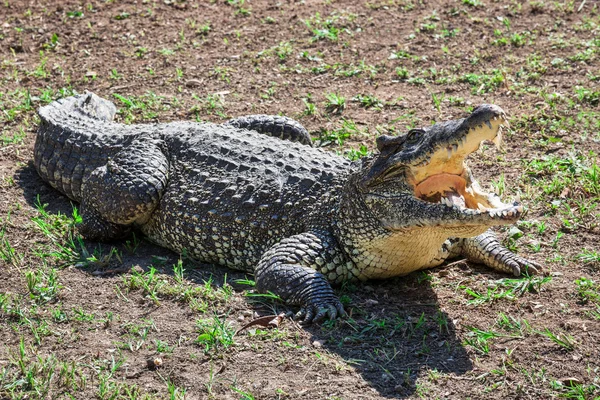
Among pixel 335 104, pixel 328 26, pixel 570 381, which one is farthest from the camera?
pixel 328 26

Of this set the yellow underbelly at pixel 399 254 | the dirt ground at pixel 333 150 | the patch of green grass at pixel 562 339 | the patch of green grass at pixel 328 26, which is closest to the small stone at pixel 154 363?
the dirt ground at pixel 333 150

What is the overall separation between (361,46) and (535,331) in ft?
17.4

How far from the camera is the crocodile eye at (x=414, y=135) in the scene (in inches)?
198

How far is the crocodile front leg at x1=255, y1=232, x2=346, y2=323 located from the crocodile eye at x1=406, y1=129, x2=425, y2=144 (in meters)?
0.92

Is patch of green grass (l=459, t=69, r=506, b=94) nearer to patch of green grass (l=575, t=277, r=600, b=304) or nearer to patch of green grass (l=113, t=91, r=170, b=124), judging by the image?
patch of green grass (l=113, t=91, r=170, b=124)

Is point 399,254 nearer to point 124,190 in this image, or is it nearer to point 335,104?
point 124,190

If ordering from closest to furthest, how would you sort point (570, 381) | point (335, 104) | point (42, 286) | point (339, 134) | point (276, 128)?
point (570, 381)
point (42, 286)
point (276, 128)
point (339, 134)
point (335, 104)

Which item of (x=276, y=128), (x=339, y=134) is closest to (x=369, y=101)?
(x=339, y=134)

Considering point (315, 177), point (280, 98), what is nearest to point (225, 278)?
point (315, 177)

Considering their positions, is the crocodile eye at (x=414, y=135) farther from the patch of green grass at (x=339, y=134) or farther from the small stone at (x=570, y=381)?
the patch of green grass at (x=339, y=134)

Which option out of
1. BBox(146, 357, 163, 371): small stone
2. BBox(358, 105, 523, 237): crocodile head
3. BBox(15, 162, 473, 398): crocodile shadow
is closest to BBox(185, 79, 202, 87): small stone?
BBox(15, 162, 473, 398): crocodile shadow

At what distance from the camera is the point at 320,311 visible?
16.6ft

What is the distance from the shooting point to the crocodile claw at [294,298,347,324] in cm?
506

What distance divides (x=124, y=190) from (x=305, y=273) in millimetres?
1694
